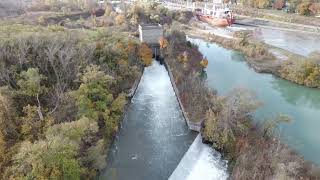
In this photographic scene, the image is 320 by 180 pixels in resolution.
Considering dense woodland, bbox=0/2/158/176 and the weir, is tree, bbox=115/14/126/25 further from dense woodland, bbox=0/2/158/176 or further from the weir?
the weir

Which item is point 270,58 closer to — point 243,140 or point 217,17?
point 217,17

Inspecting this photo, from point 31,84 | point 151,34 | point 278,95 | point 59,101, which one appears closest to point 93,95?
point 59,101

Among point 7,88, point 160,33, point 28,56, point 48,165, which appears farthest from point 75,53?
point 160,33

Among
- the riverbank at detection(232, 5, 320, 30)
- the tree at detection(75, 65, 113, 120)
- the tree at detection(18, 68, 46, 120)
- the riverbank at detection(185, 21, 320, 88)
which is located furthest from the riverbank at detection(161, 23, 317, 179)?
the riverbank at detection(232, 5, 320, 30)

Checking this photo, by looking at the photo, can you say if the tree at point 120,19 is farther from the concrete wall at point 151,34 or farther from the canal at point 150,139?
the canal at point 150,139

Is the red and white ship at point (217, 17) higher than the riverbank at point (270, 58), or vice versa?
the red and white ship at point (217, 17)

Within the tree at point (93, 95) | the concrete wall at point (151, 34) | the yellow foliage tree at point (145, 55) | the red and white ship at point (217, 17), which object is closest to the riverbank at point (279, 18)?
the red and white ship at point (217, 17)

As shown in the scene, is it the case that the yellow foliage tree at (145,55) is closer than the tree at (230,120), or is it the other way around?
the tree at (230,120)
